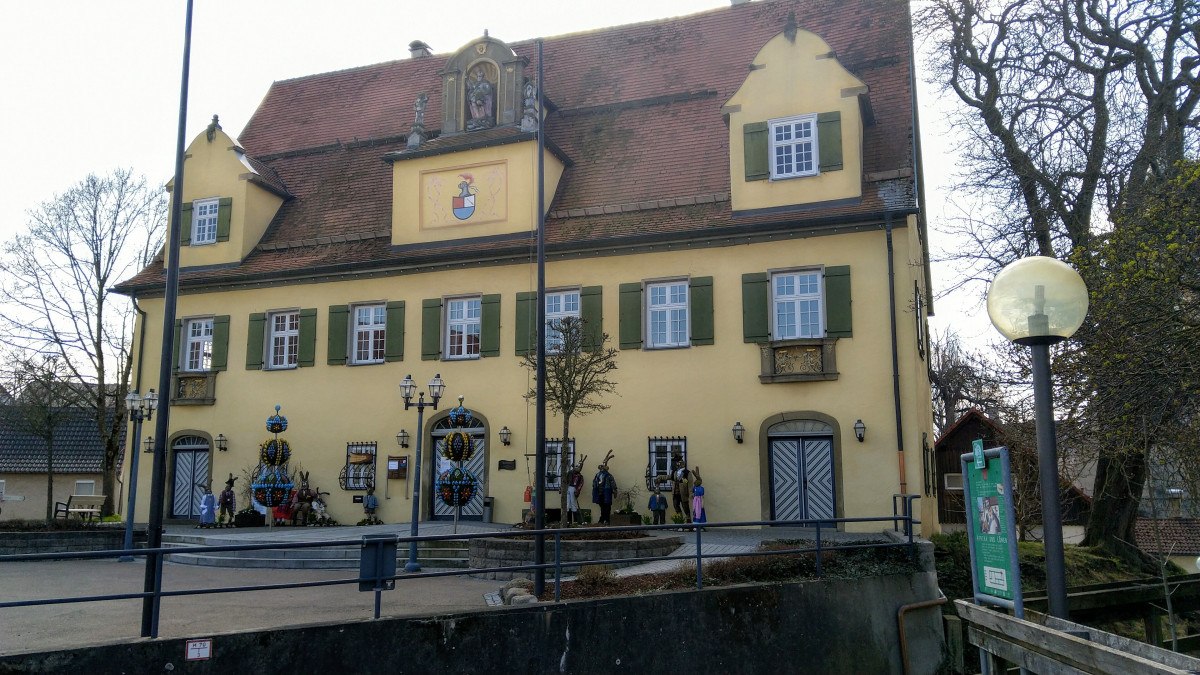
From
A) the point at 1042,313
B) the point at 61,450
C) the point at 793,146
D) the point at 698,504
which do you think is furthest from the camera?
the point at 61,450

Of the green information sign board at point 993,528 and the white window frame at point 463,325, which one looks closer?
the green information sign board at point 993,528

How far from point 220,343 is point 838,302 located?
15517mm

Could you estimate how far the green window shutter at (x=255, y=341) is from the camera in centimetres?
2486

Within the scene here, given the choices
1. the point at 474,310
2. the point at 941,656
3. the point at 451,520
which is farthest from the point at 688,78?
the point at 941,656

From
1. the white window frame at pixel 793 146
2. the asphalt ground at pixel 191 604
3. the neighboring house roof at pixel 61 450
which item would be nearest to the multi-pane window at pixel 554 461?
the asphalt ground at pixel 191 604

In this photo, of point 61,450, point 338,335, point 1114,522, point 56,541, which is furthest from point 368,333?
point 61,450

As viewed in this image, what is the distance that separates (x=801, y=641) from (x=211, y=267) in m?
19.9

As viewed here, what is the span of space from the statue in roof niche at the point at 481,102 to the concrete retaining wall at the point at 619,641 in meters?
15.4

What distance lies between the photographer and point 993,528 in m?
6.58

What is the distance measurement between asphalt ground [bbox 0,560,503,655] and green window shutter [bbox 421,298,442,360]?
22.4ft

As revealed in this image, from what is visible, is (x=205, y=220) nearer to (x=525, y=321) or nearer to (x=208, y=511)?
(x=208, y=511)

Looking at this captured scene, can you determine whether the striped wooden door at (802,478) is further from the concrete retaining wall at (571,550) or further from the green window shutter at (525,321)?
the green window shutter at (525,321)

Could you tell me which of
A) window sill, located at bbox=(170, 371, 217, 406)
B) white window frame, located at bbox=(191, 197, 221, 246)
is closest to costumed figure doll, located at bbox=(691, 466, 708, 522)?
window sill, located at bbox=(170, 371, 217, 406)

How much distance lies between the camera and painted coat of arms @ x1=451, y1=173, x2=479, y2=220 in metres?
23.5
